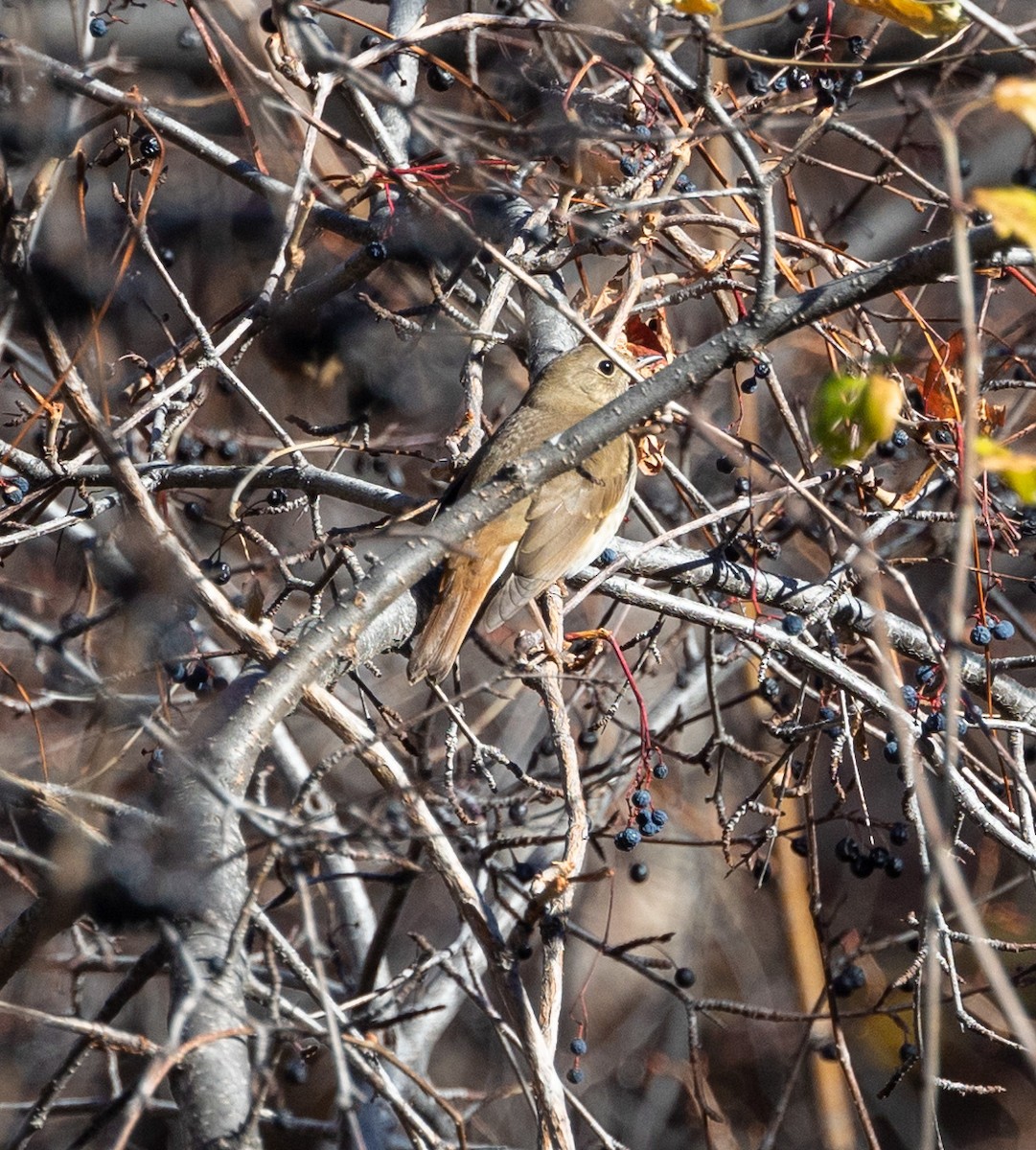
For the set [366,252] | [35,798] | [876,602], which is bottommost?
[35,798]

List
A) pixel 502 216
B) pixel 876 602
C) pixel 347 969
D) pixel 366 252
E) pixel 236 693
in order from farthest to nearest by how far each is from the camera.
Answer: pixel 347 969, pixel 502 216, pixel 366 252, pixel 236 693, pixel 876 602

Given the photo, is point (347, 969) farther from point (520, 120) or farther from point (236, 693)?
point (520, 120)

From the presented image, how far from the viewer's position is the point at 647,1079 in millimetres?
6062

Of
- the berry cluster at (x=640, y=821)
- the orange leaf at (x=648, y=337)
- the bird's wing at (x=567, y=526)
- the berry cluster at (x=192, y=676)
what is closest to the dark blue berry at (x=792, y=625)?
the berry cluster at (x=640, y=821)

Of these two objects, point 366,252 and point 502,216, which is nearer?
point 366,252

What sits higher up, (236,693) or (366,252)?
(366,252)

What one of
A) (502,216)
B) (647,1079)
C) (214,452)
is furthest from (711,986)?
(502,216)

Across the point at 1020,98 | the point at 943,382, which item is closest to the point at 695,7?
the point at 1020,98

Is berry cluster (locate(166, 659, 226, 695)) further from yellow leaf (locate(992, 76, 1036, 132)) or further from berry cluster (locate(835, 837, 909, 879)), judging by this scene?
yellow leaf (locate(992, 76, 1036, 132))

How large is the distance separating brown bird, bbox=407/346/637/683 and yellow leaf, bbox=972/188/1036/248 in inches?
79.9

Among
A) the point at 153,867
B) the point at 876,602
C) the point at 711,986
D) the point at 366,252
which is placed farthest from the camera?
the point at 711,986

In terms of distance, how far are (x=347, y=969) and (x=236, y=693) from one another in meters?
2.75

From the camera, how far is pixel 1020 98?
67.3 inches

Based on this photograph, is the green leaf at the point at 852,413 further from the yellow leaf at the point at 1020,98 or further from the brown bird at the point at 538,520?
the brown bird at the point at 538,520
